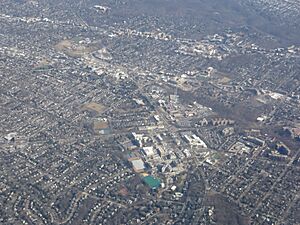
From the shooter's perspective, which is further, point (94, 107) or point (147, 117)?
point (94, 107)

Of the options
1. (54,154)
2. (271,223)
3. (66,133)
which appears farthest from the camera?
(66,133)

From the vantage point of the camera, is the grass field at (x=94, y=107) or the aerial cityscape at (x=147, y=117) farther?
the grass field at (x=94, y=107)

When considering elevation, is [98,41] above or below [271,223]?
below

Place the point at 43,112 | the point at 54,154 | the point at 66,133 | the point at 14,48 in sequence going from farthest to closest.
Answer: the point at 14,48
the point at 43,112
the point at 66,133
the point at 54,154

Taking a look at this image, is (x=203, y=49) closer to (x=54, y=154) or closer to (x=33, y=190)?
(x=54, y=154)

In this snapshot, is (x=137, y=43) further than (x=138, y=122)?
Yes

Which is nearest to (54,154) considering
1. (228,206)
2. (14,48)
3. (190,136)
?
(190,136)

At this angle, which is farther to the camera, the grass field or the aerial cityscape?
the grass field

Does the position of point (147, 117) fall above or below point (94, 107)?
above
